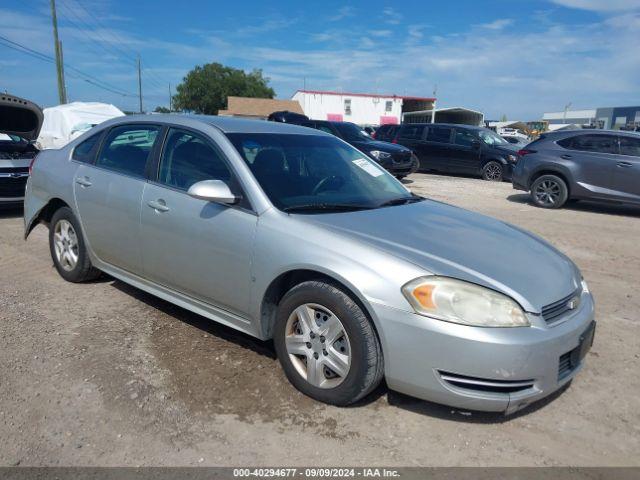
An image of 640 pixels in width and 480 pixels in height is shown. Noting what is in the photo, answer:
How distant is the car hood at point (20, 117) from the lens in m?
7.05

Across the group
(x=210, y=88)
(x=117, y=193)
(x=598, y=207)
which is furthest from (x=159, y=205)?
(x=210, y=88)

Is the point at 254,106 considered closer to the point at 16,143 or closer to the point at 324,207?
the point at 16,143

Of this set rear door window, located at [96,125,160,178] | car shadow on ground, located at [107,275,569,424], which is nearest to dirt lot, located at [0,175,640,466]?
car shadow on ground, located at [107,275,569,424]

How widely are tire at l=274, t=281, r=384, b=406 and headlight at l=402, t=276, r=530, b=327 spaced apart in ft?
1.06

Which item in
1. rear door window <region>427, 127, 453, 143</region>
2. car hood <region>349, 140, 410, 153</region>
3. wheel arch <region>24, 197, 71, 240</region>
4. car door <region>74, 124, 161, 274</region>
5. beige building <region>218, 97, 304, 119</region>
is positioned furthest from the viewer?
beige building <region>218, 97, 304, 119</region>

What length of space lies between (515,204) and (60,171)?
885 cm

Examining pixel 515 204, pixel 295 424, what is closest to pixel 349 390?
pixel 295 424

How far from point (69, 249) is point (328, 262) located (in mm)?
3083

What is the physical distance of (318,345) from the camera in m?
3.00

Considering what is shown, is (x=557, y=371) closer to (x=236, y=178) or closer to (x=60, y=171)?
(x=236, y=178)

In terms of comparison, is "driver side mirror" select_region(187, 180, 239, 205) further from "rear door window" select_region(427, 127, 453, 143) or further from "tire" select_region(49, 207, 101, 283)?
"rear door window" select_region(427, 127, 453, 143)

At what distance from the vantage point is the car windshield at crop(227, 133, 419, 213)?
3.45 meters

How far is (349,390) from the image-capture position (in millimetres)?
2893

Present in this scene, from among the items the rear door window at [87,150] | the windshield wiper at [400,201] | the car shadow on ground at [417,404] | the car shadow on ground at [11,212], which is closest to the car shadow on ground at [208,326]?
the car shadow on ground at [417,404]
